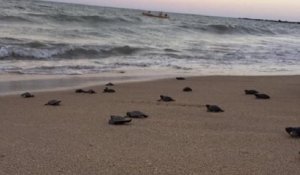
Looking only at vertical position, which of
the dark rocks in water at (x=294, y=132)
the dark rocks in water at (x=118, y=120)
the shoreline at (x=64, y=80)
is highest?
the dark rocks in water at (x=294, y=132)

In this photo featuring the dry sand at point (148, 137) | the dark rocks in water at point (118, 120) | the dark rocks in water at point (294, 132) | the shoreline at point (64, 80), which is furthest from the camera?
the shoreline at point (64, 80)

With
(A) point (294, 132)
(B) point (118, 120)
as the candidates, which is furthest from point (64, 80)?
(A) point (294, 132)

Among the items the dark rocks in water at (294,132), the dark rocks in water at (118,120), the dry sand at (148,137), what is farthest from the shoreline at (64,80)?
the dark rocks in water at (294,132)

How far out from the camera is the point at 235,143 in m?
4.54

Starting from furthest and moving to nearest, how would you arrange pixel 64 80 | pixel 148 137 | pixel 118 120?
pixel 64 80 < pixel 118 120 < pixel 148 137

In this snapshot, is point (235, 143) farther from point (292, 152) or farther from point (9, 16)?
point (9, 16)

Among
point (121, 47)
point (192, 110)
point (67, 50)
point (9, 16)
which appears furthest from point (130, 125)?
point (9, 16)

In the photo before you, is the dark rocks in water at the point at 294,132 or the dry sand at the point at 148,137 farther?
the dark rocks in water at the point at 294,132

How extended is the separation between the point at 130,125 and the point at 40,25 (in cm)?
2266

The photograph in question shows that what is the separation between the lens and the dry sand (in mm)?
3744

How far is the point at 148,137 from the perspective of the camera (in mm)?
4719

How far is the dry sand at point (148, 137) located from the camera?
147 inches

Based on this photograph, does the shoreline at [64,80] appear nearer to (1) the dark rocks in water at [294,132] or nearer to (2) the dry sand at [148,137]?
(2) the dry sand at [148,137]

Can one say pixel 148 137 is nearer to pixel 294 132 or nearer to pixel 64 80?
pixel 294 132
